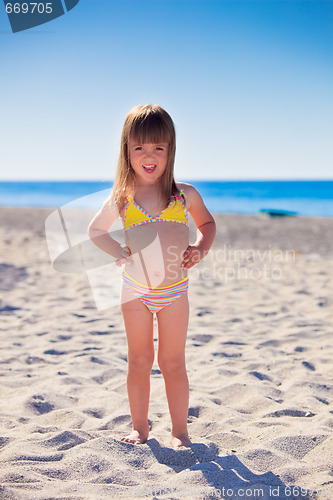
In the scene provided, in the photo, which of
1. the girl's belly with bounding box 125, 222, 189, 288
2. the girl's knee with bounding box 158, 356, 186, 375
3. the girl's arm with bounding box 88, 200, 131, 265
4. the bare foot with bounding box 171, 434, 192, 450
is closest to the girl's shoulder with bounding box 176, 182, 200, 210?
the girl's belly with bounding box 125, 222, 189, 288

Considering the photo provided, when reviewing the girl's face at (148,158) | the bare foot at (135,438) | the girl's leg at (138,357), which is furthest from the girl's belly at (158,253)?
the bare foot at (135,438)

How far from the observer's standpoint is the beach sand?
206 centimetres

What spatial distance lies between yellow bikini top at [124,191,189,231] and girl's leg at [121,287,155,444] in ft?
1.21

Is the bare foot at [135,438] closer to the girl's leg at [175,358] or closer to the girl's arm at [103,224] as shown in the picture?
the girl's leg at [175,358]

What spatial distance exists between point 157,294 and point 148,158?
2.26 ft

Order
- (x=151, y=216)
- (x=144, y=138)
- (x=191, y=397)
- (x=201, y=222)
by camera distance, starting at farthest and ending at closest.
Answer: (x=191, y=397)
(x=201, y=222)
(x=151, y=216)
(x=144, y=138)

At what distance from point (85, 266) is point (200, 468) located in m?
5.72

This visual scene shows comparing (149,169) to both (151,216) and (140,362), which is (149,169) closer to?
(151,216)

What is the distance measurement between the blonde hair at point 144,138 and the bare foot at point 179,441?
4.01 feet

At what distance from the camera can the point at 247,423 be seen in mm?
2717

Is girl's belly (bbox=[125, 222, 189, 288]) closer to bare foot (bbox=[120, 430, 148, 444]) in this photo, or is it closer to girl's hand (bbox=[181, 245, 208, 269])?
girl's hand (bbox=[181, 245, 208, 269])

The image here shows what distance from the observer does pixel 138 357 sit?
2467 mm

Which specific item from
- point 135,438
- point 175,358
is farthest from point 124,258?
point 135,438

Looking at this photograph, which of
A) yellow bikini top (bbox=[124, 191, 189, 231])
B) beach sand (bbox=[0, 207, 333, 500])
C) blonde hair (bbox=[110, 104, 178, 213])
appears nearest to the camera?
beach sand (bbox=[0, 207, 333, 500])
